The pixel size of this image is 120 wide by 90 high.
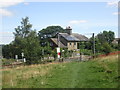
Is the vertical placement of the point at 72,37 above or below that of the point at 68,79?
above

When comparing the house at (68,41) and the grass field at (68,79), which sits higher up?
the house at (68,41)

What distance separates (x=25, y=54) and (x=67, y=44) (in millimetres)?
35383

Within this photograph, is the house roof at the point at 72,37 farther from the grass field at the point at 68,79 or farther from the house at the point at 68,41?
the grass field at the point at 68,79

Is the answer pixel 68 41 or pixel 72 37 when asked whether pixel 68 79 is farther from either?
pixel 72 37

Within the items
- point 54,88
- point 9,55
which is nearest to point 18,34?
point 9,55

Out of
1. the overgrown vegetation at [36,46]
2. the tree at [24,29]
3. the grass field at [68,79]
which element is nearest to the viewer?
the grass field at [68,79]

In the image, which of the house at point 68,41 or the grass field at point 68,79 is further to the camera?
the house at point 68,41

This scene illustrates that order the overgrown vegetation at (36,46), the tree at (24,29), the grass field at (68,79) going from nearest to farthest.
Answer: the grass field at (68,79), the overgrown vegetation at (36,46), the tree at (24,29)

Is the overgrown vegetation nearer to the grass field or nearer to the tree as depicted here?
the tree

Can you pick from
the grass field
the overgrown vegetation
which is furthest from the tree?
the grass field

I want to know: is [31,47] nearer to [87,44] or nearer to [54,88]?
[54,88]

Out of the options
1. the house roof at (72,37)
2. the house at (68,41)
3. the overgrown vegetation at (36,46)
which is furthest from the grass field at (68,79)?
the house roof at (72,37)

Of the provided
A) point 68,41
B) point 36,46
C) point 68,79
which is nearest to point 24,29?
point 68,41

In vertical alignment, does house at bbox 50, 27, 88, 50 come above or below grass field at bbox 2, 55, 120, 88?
above
